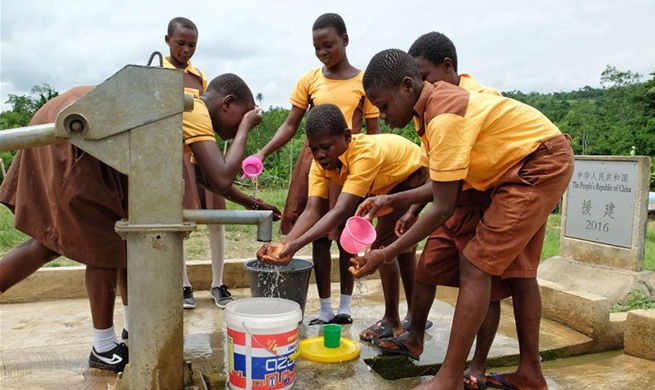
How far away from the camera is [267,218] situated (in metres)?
2.06

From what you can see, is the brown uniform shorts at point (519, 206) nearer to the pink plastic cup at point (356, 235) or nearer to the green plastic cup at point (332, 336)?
the pink plastic cup at point (356, 235)

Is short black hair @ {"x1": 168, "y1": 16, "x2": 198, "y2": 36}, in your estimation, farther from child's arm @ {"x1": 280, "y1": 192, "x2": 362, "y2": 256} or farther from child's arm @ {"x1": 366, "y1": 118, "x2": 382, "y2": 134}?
child's arm @ {"x1": 280, "y1": 192, "x2": 362, "y2": 256}

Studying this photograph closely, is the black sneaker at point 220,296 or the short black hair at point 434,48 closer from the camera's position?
the short black hair at point 434,48

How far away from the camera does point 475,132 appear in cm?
217

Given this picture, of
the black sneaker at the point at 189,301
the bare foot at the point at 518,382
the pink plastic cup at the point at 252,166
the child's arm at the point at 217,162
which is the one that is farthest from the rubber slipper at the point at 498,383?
the black sneaker at the point at 189,301

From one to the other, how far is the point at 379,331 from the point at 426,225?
973mm

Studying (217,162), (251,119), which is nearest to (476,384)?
(217,162)

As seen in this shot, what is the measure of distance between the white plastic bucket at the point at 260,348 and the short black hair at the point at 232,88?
120 cm

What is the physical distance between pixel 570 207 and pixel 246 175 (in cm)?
334

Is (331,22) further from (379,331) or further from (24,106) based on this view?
(24,106)

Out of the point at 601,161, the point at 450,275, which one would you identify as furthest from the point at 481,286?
the point at 601,161

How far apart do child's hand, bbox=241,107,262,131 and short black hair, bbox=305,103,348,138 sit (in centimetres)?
27

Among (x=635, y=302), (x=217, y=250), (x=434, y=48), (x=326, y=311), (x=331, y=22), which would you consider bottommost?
(x=635, y=302)

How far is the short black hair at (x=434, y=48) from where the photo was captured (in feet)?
10.3
